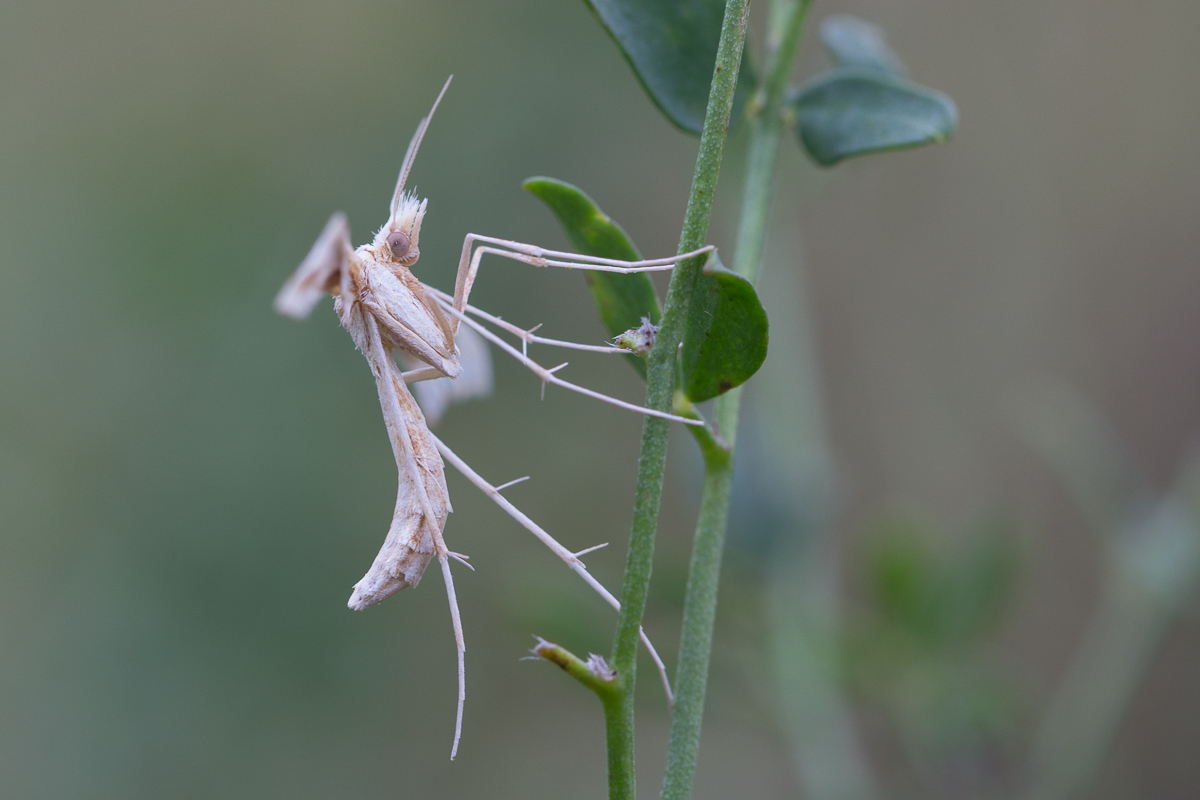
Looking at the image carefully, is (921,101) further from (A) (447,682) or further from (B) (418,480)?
(A) (447,682)

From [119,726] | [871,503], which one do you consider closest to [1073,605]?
[871,503]

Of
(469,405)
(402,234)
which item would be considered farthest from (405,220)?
(469,405)

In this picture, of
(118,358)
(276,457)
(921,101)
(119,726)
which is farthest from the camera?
(118,358)

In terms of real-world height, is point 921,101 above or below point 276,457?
above

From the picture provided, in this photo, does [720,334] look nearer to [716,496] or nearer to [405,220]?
[716,496]

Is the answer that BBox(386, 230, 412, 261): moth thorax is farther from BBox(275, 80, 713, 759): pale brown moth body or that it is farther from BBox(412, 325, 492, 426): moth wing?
BBox(412, 325, 492, 426): moth wing

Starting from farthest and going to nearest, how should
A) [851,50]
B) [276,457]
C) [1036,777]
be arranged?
[276,457] → [1036,777] → [851,50]

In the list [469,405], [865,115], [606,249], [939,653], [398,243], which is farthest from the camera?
[469,405]
